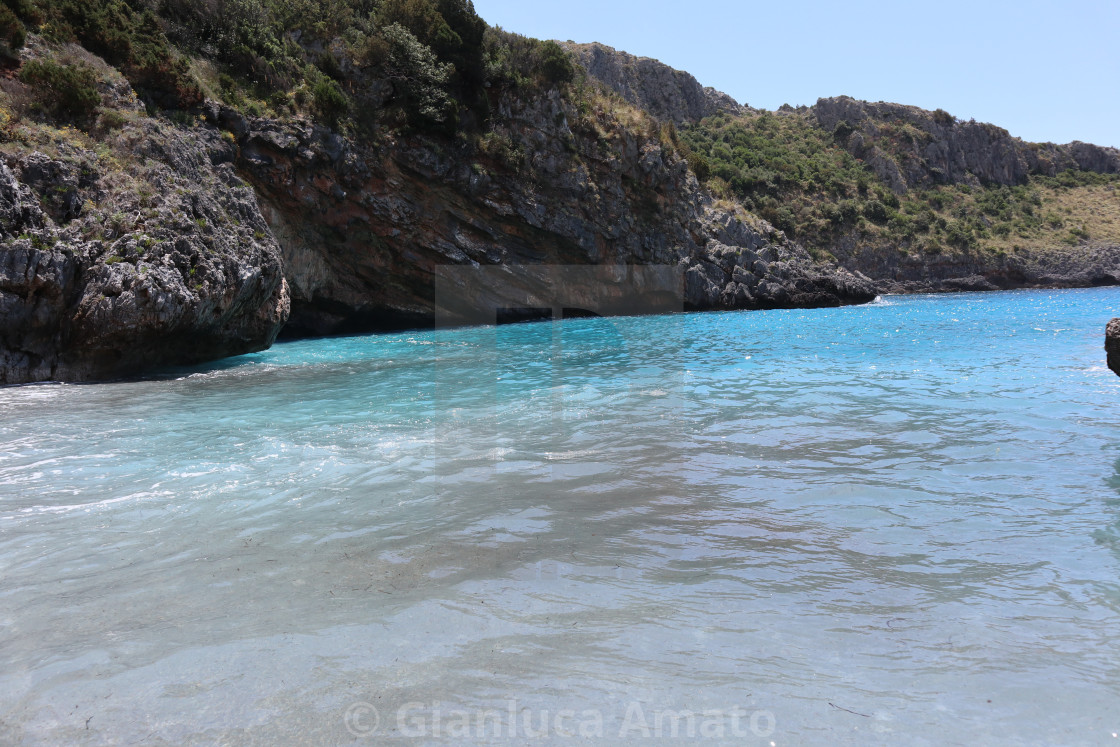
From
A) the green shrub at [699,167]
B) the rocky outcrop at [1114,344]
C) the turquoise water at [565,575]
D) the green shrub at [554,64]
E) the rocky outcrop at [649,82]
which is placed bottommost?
the turquoise water at [565,575]

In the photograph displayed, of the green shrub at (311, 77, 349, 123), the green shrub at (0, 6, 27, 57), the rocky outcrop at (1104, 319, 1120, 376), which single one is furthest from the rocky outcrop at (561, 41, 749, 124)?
the rocky outcrop at (1104, 319, 1120, 376)

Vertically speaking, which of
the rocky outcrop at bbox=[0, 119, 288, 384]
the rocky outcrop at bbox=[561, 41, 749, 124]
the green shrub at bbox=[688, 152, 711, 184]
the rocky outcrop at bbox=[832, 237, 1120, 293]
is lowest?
the rocky outcrop at bbox=[0, 119, 288, 384]

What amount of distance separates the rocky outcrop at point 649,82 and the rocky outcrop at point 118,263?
73625mm

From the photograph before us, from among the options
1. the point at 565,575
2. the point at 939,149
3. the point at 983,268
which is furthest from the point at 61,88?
the point at 939,149

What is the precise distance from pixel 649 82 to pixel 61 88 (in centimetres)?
7866

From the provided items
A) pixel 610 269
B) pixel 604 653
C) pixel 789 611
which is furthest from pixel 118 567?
pixel 610 269

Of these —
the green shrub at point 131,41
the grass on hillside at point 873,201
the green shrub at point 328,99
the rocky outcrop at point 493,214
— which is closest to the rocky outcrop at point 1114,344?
the green shrub at point 131,41

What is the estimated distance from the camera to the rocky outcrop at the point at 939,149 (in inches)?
3056

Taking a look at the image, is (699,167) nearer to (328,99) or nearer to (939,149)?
(328,99)

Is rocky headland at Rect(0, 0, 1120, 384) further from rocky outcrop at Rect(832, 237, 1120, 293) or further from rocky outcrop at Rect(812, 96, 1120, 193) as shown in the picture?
rocky outcrop at Rect(812, 96, 1120, 193)

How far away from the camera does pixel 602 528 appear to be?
193 inches

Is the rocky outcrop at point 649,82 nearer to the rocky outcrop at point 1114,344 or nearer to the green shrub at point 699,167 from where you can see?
the green shrub at point 699,167

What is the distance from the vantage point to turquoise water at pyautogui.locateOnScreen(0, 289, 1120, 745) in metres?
2.72

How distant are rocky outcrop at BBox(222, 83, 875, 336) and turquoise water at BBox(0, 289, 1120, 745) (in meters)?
18.6
